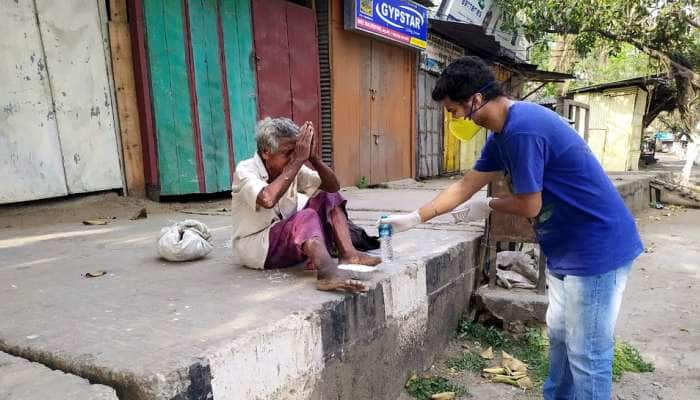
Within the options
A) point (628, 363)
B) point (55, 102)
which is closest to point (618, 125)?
point (628, 363)

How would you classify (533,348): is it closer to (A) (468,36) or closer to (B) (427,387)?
(B) (427,387)

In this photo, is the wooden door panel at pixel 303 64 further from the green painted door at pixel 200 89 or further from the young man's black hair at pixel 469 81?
the young man's black hair at pixel 469 81

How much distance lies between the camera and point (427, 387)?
2.60 m

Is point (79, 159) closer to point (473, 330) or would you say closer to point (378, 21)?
point (473, 330)

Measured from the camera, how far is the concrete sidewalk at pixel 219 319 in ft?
4.75

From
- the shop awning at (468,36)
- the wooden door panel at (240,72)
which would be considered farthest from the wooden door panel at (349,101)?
the shop awning at (468,36)

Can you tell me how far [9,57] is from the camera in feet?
12.4

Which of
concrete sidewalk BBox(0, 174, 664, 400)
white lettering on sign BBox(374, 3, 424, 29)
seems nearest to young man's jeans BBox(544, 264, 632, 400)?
concrete sidewalk BBox(0, 174, 664, 400)

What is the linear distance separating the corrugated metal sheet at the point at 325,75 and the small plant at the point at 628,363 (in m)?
4.50

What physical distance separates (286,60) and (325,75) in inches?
35.2

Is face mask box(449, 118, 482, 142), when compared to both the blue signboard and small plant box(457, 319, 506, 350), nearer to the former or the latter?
small plant box(457, 319, 506, 350)

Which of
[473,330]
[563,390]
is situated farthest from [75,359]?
[473,330]

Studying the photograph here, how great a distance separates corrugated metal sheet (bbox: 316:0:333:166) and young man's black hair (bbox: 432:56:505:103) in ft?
16.1

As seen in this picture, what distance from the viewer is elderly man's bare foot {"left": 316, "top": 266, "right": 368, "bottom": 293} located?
79.6 inches
